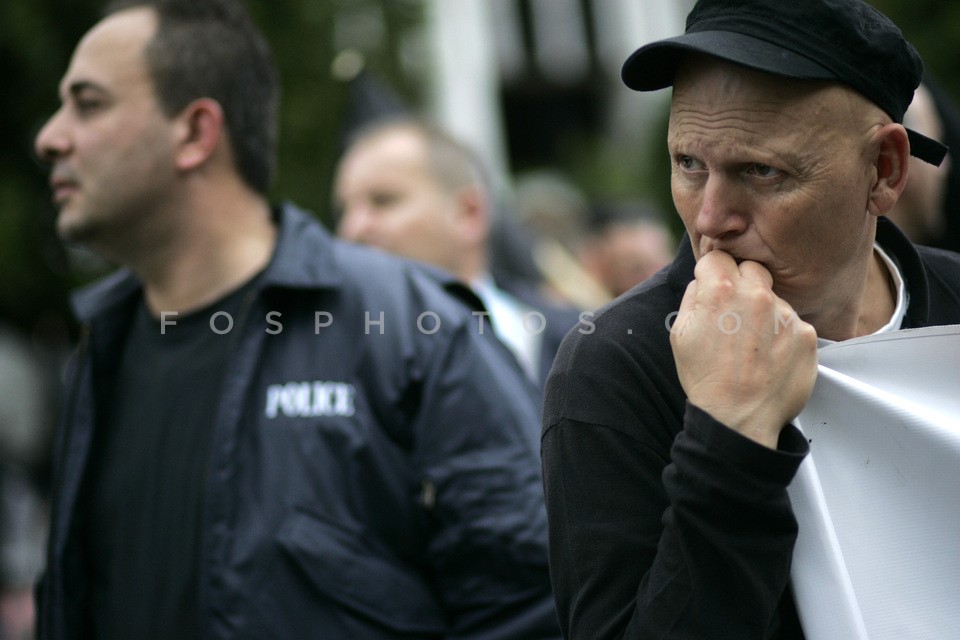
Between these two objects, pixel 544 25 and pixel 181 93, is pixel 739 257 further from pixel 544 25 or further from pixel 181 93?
pixel 544 25

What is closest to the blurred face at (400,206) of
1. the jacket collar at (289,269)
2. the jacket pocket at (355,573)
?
the jacket collar at (289,269)

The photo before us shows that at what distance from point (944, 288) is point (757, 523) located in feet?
2.55

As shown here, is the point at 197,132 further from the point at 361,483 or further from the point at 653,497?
the point at 653,497

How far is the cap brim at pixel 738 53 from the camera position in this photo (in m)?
1.78

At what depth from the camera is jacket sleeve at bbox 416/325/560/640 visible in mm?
2752

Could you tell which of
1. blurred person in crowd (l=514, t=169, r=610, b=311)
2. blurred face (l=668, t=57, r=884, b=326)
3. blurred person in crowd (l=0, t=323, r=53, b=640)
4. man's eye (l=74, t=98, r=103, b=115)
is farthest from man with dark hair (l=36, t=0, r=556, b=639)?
blurred person in crowd (l=0, t=323, r=53, b=640)

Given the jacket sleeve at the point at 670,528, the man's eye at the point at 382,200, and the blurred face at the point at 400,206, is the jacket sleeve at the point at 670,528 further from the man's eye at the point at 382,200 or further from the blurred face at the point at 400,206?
the man's eye at the point at 382,200

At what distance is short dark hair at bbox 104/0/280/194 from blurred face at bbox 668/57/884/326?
1.80 metres

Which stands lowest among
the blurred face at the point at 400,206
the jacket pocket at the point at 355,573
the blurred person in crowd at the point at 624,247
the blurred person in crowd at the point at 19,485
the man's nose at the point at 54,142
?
the blurred person in crowd at the point at 19,485

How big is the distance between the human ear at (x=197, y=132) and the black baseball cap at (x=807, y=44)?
67.6 inches

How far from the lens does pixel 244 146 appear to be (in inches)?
135

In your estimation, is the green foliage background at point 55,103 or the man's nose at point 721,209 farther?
the green foliage background at point 55,103

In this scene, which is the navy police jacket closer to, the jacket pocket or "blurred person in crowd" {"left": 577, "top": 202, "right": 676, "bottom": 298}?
the jacket pocket

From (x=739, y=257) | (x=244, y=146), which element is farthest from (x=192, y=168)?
(x=739, y=257)
